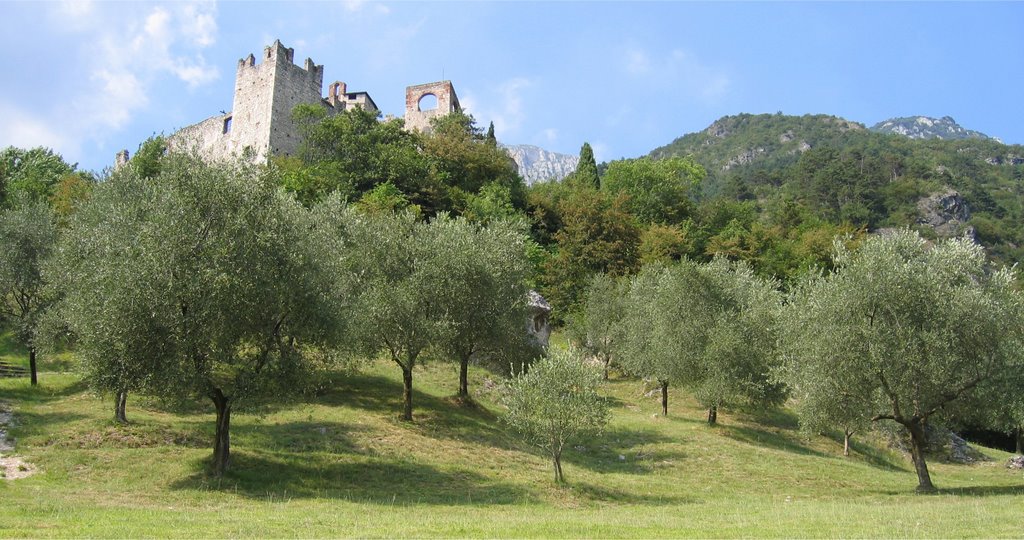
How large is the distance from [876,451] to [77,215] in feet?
154

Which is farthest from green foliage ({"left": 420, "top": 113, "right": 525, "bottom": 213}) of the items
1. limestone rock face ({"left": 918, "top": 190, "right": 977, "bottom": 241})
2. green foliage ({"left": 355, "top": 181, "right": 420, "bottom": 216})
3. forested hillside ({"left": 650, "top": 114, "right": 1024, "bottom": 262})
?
limestone rock face ({"left": 918, "top": 190, "right": 977, "bottom": 241})

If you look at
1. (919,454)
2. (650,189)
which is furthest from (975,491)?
(650,189)

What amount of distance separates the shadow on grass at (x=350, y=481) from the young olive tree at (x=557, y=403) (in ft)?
7.69

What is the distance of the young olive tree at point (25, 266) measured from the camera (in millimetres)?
33562

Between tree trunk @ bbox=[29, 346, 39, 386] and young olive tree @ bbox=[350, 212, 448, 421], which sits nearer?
young olive tree @ bbox=[350, 212, 448, 421]

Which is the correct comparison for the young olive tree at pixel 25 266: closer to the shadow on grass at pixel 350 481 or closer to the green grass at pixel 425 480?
the green grass at pixel 425 480

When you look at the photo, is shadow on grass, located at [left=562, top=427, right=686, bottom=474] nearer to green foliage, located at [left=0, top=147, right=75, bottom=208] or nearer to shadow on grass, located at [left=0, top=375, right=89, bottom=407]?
shadow on grass, located at [left=0, top=375, right=89, bottom=407]

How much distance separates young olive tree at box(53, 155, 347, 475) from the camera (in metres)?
21.5

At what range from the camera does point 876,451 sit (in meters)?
43.0

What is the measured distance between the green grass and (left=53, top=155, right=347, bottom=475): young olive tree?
10.5ft

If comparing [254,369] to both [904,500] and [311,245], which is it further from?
[904,500]

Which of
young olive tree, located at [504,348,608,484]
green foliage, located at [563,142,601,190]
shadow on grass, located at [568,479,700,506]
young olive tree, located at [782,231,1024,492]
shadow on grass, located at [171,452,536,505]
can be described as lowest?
shadow on grass, located at [568,479,700,506]

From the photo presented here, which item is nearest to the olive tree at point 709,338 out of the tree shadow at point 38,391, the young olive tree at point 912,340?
the young olive tree at point 912,340

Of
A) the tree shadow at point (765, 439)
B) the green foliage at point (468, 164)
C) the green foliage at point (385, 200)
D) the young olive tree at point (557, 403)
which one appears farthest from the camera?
the green foliage at point (468, 164)
